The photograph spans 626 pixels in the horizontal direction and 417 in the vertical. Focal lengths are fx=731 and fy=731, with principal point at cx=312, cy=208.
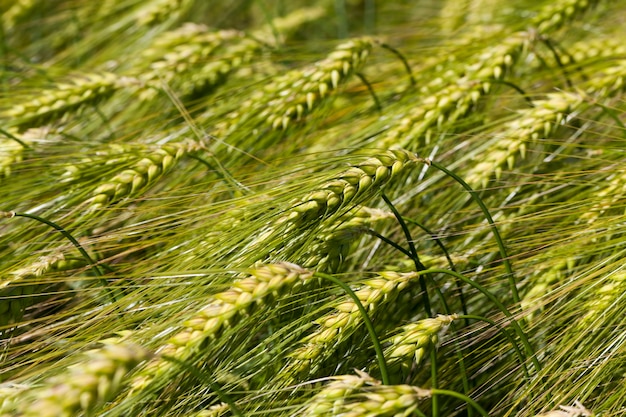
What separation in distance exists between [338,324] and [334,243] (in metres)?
0.16

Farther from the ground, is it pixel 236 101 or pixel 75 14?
pixel 75 14

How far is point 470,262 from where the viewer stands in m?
1.34

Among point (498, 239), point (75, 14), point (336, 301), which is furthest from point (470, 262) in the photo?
point (75, 14)

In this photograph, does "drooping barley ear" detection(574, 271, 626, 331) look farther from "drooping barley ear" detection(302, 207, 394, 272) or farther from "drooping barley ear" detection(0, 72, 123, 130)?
"drooping barley ear" detection(0, 72, 123, 130)

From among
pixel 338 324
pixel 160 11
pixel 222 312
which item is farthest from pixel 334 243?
pixel 160 11

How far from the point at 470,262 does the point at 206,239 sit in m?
0.50

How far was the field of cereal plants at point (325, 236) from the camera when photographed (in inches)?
36.6

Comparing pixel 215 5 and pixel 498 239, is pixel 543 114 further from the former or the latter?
pixel 215 5

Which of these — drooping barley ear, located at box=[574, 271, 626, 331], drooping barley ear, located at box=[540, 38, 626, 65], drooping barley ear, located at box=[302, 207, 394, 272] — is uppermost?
drooping barley ear, located at box=[540, 38, 626, 65]

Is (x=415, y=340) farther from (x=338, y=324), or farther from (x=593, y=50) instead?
(x=593, y=50)

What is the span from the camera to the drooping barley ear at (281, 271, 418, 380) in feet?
3.29

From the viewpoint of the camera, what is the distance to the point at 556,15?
1.75 metres

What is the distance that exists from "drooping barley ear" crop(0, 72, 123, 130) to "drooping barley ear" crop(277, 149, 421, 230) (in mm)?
716

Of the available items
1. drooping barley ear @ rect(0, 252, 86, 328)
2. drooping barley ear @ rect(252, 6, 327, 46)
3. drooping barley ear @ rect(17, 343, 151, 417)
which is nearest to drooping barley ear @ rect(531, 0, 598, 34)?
drooping barley ear @ rect(252, 6, 327, 46)
